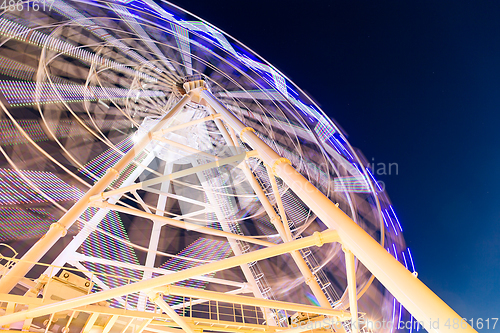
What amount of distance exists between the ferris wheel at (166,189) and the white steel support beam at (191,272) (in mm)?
15

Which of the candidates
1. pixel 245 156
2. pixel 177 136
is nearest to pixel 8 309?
pixel 245 156

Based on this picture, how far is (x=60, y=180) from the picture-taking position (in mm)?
7445

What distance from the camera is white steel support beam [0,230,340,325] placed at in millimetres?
2505

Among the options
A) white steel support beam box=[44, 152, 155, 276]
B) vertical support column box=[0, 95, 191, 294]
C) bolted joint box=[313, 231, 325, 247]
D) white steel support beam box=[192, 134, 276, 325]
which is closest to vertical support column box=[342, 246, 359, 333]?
bolted joint box=[313, 231, 325, 247]

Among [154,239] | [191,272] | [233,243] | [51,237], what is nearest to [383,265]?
A: [191,272]

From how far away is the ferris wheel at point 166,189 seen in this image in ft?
10.8

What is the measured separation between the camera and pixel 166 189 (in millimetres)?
9555

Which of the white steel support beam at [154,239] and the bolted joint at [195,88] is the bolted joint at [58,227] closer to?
the white steel support beam at [154,239]

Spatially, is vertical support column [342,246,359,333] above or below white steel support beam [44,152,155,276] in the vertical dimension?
below

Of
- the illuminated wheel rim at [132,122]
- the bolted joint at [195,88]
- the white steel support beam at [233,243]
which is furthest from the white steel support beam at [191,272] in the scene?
the bolted joint at [195,88]

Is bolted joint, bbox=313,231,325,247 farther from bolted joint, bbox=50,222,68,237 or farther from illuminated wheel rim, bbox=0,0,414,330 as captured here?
bolted joint, bbox=50,222,68,237

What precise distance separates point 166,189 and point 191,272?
23.7ft

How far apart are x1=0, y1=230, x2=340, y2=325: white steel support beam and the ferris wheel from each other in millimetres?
15

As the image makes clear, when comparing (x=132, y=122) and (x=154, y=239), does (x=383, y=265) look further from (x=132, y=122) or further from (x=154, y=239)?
(x=132, y=122)
